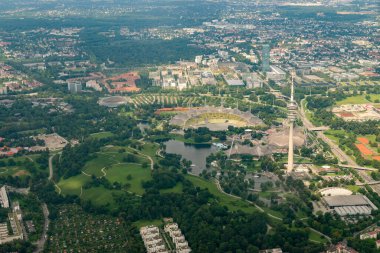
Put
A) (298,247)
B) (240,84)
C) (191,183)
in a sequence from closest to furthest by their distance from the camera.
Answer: (298,247) < (191,183) < (240,84)

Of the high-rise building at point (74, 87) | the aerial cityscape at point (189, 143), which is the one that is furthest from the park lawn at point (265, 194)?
the high-rise building at point (74, 87)

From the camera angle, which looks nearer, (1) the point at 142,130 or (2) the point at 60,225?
(2) the point at 60,225

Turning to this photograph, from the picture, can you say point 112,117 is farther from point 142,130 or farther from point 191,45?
point 191,45

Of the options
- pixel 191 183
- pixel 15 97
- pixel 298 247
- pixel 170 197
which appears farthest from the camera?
pixel 15 97

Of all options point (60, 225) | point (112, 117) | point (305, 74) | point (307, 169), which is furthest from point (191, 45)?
point (60, 225)

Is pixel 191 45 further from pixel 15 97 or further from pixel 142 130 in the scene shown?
pixel 142 130

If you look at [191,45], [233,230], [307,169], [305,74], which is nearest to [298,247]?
[233,230]
